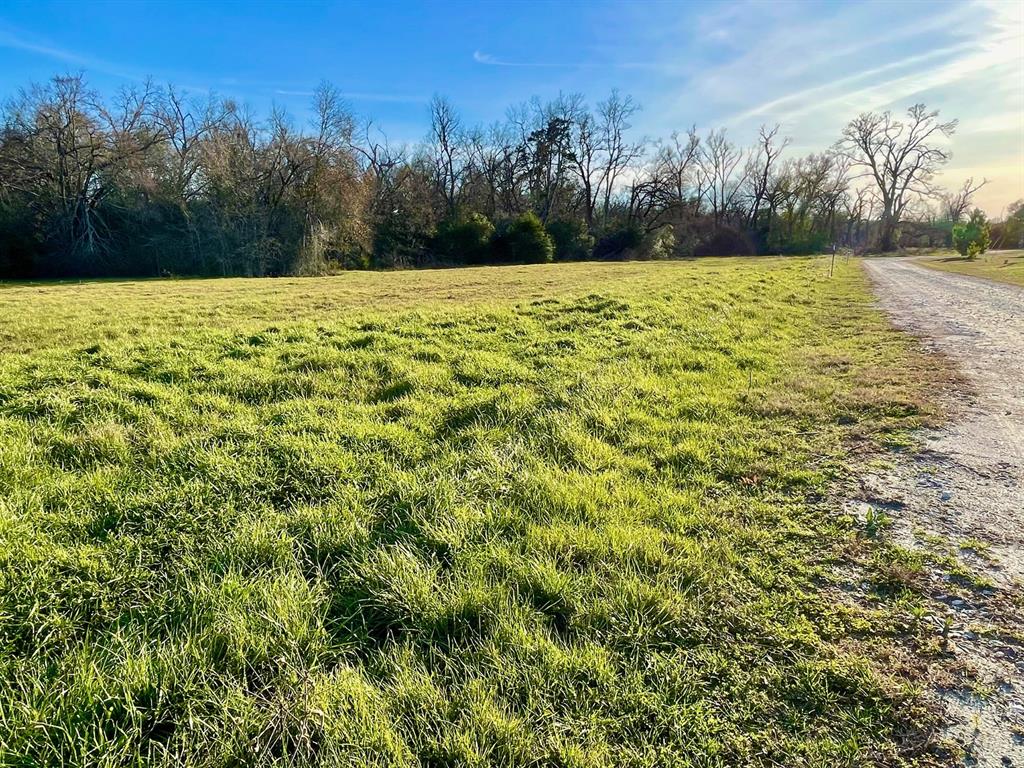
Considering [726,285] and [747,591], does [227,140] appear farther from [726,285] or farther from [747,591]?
[747,591]

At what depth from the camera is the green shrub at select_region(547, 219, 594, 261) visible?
46.0m

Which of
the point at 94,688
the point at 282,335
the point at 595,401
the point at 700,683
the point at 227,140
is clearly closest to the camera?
the point at 94,688

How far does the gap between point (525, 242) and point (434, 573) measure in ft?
136

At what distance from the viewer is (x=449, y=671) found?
185 cm

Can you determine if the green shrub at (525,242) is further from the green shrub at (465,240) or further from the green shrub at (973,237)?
the green shrub at (973,237)

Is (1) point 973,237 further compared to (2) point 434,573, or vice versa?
(1) point 973,237

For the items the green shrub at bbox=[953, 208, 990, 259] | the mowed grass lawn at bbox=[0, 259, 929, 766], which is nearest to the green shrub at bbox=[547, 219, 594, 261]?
the green shrub at bbox=[953, 208, 990, 259]

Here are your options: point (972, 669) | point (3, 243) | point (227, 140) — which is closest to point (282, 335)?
point (972, 669)

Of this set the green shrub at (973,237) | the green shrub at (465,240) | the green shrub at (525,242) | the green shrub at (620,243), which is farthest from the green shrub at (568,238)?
the green shrub at (973,237)

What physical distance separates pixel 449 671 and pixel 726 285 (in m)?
15.1

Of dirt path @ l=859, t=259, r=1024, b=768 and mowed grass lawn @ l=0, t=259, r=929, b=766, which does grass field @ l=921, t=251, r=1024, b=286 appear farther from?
mowed grass lawn @ l=0, t=259, r=929, b=766

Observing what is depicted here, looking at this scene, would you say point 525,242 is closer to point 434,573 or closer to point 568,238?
point 568,238

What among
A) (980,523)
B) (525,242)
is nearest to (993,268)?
(525,242)

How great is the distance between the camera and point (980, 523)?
2.81 metres
